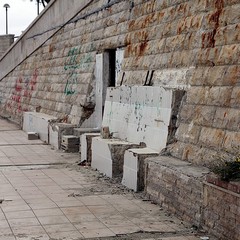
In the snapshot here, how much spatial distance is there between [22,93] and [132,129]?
43.1 feet

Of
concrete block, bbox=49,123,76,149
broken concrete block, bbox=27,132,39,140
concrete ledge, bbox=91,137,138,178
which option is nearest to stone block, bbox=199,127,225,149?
concrete ledge, bbox=91,137,138,178

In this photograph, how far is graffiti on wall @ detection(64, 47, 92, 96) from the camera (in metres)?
16.0

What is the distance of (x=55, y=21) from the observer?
62.9 ft

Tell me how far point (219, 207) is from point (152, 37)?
222 inches

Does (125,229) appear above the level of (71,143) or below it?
below

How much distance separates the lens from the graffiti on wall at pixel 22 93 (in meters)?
21.6

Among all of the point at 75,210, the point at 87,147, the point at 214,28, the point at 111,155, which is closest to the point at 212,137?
the point at 214,28

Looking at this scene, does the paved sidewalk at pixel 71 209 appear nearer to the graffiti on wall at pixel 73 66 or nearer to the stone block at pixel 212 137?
the stone block at pixel 212 137

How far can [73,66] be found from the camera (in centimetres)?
1681

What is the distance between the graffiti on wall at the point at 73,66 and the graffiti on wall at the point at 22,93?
412 centimetres

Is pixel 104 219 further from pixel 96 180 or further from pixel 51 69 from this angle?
pixel 51 69

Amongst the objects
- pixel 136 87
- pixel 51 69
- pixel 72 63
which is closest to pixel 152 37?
pixel 136 87

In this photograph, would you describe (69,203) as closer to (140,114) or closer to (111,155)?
(111,155)

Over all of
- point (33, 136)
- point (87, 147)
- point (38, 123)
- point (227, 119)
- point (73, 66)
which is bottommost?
point (33, 136)
